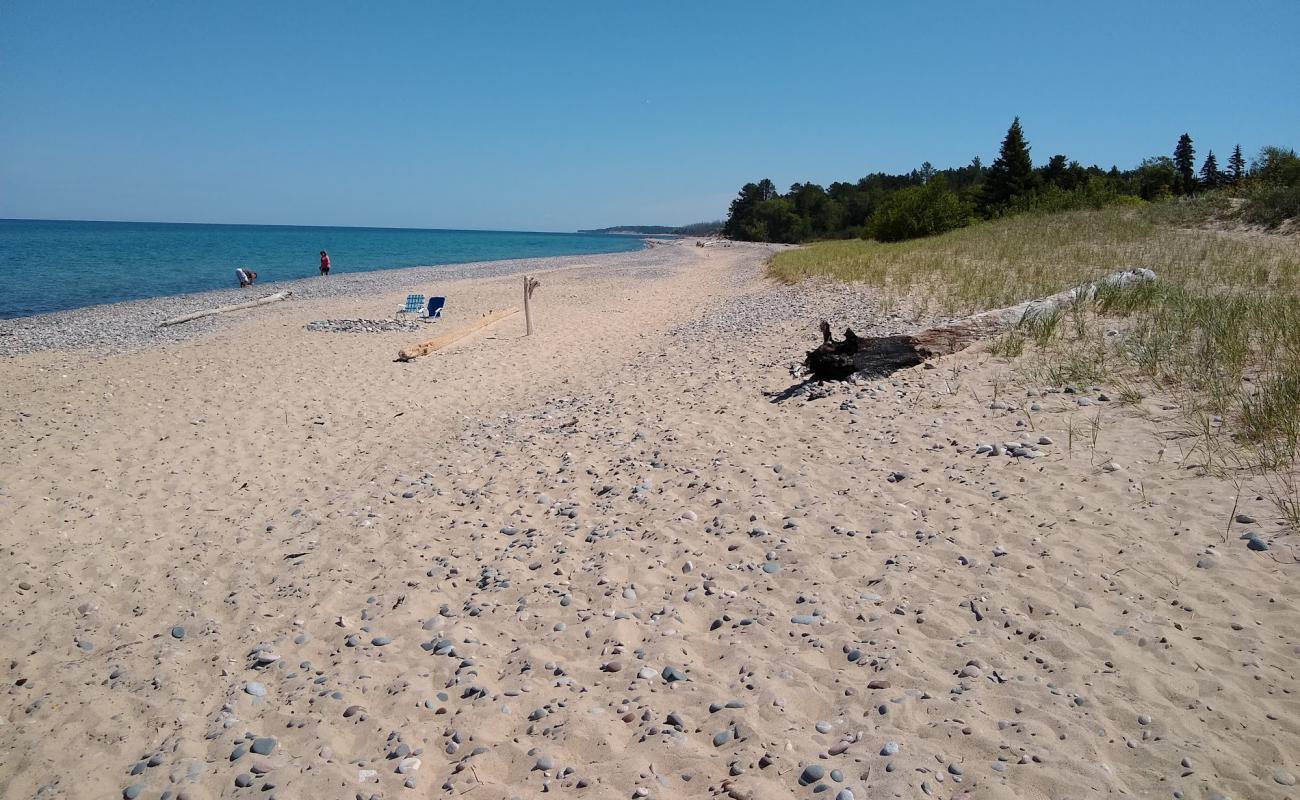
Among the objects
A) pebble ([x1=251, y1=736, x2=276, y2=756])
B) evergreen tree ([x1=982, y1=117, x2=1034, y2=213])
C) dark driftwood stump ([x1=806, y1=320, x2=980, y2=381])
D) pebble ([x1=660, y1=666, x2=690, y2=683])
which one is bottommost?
pebble ([x1=251, y1=736, x2=276, y2=756])

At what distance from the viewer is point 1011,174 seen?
4597cm

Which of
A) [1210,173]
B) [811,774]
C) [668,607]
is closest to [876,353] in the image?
[668,607]

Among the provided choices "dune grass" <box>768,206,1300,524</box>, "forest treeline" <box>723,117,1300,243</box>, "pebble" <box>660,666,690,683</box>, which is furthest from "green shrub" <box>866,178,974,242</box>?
"pebble" <box>660,666,690,683</box>

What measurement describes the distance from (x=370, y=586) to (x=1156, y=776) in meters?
4.84

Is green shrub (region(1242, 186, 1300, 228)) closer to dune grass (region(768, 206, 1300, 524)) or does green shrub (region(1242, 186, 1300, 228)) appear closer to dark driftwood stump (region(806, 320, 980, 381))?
dune grass (region(768, 206, 1300, 524))

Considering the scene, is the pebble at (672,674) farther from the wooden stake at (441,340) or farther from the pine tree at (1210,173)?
the pine tree at (1210,173)

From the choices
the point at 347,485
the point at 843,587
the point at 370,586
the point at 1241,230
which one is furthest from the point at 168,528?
the point at 1241,230

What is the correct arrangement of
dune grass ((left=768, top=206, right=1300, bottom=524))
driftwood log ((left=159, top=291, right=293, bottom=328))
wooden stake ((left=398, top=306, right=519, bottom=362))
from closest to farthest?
dune grass ((left=768, top=206, right=1300, bottom=524))
wooden stake ((left=398, top=306, right=519, bottom=362))
driftwood log ((left=159, top=291, right=293, bottom=328))

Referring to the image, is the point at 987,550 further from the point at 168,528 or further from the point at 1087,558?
the point at 168,528

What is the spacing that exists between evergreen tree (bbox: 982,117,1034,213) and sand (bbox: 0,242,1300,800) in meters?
44.8

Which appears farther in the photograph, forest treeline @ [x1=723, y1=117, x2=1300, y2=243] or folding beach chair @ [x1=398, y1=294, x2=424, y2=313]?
forest treeline @ [x1=723, y1=117, x2=1300, y2=243]

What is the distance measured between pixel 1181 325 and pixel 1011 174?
45326 millimetres

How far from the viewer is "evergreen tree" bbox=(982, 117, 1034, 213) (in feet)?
149

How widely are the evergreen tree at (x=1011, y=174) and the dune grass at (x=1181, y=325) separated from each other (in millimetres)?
29158
